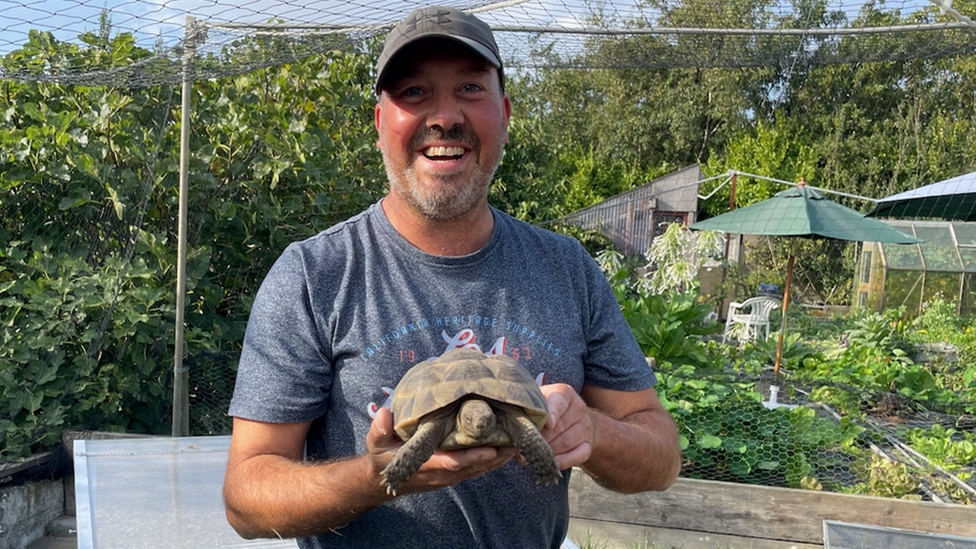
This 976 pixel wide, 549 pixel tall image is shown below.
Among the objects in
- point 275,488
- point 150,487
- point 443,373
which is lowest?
point 150,487

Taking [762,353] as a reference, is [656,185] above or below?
above

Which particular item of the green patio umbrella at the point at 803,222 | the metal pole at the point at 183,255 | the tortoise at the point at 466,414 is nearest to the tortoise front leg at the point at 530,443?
the tortoise at the point at 466,414

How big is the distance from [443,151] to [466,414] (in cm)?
79

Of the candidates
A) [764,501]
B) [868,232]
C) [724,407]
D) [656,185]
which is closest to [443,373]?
[764,501]

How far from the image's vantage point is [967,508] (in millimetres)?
4637

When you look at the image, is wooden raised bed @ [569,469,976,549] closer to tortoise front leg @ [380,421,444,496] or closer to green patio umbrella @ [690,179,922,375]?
tortoise front leg @ [380,421,444,496]

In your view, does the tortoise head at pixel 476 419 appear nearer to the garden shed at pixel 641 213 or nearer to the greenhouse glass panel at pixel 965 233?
the greenhouse glass panel at pixel 965 233

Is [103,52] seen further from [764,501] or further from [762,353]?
[762,353]

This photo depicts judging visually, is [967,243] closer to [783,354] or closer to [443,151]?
[783,354]

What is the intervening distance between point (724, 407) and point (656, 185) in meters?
20.3

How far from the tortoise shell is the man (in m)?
0.08

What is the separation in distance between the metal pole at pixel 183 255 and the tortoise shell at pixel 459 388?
3.22 metres

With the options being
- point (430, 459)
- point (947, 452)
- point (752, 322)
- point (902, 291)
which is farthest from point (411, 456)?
point (902, 291)

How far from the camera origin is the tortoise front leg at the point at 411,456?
1627mm
